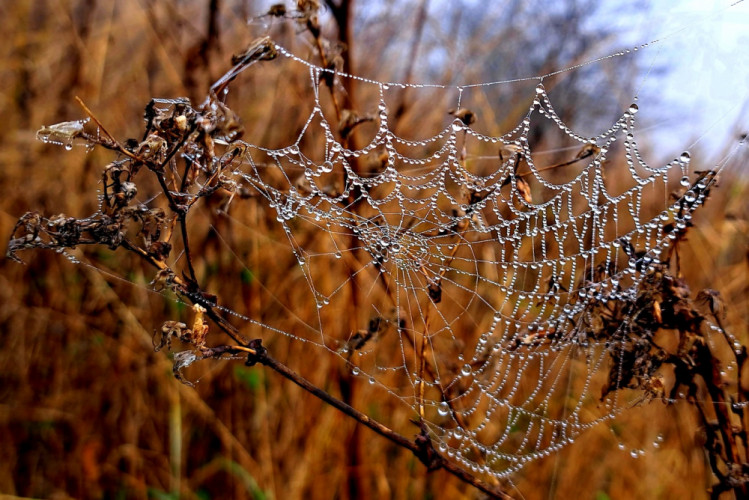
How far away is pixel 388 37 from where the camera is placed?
2439 millimetres

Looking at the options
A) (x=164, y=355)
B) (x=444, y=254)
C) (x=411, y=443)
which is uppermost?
(x=444, y=254)

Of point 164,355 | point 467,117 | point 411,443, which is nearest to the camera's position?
point 411,443

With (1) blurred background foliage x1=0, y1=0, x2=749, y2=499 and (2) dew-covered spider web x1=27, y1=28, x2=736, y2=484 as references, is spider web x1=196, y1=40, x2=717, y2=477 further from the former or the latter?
(1) blurred background foliage x1=0, y1=0, x2=749, y2=499

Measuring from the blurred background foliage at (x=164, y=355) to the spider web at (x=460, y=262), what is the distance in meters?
0.15

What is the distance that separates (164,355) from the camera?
Answer: 7.16 feet

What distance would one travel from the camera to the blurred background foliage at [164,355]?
212cm

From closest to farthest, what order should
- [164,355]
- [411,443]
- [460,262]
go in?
[411,443] < [164,355] < [460,262]

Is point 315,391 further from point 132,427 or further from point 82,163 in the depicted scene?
point 82,163

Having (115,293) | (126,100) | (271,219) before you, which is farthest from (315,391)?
(126,100)

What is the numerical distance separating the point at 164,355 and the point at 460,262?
1.21 m

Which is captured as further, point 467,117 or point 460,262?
point 460,262

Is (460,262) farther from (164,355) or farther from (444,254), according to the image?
(164,355)

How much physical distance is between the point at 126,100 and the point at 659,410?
2.65m

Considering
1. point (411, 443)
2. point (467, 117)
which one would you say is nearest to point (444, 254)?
point (467, 117)
